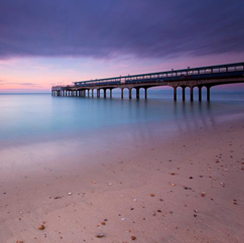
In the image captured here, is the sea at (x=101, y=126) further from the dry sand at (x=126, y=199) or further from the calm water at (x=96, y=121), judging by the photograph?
the dry sand at (x=126, y=199)

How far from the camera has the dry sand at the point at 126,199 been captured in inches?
111

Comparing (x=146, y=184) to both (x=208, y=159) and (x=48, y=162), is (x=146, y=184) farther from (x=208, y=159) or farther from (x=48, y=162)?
(x=48, y=162)

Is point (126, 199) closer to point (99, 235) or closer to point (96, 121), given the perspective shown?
point (99, 235)

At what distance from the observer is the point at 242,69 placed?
32.0 meters

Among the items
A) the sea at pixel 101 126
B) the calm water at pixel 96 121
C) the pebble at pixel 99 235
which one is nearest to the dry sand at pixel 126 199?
the pebble at pixel 99 235

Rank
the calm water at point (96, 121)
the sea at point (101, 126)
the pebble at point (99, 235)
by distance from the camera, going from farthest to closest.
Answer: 1. the calm water at point (96, 121)
2. the sea at point (101, 126)
3. the pebble at point (99, 235)

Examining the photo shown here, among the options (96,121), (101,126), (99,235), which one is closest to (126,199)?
(99,235)

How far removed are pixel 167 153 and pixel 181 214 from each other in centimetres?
363

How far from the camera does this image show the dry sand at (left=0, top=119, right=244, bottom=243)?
281 centimetres

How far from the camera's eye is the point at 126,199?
371 cm

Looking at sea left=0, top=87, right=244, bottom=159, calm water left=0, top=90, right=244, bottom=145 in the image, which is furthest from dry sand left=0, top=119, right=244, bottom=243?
calm water left=0, top=90, right=244, bottom=145

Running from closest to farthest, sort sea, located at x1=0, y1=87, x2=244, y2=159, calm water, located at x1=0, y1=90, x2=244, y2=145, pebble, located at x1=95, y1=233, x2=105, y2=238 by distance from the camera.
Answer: pebble, located at x1=95, y1=233, x2=105, y2=238 → sea, located at x1=0, y1=87, x2=244, y2=159 → calm water, located at x1=0, y1=90, x2=244, y2=145

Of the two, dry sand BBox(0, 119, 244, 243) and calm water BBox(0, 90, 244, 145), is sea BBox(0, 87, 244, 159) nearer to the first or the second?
calm water BBox(0, 90, 244, 145)

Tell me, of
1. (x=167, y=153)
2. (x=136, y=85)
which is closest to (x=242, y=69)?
(x=136, y=85)
